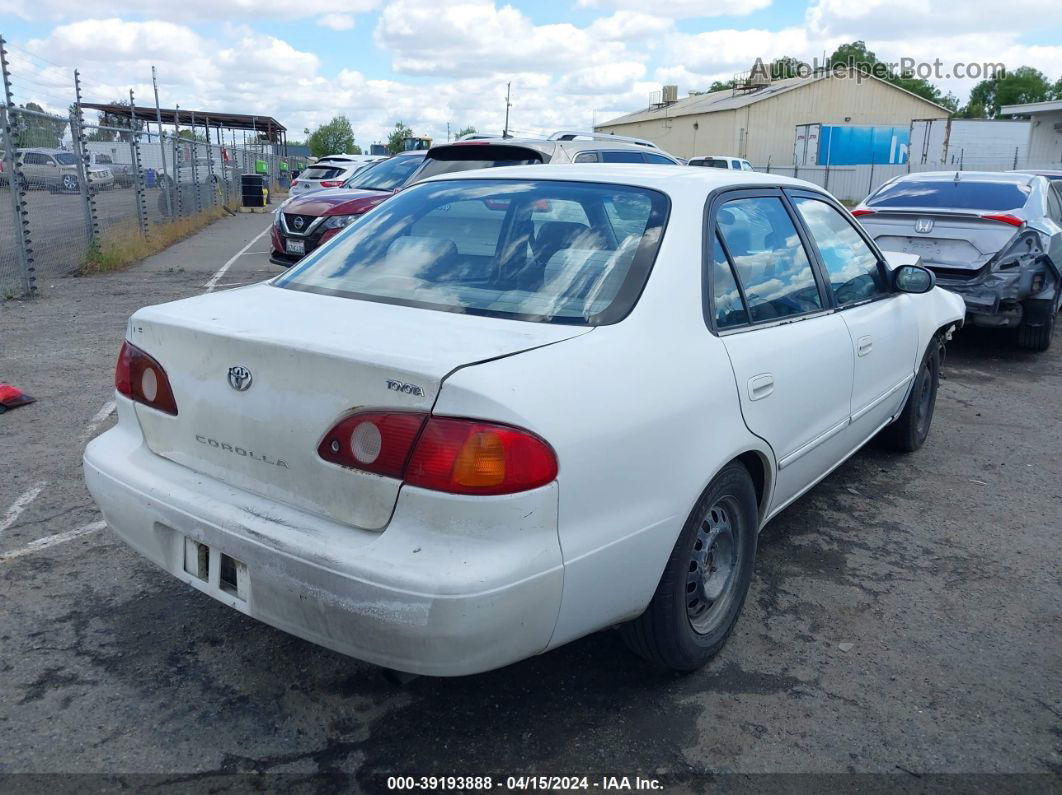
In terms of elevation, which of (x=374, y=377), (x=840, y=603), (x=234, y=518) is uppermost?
(x=374, y=377)

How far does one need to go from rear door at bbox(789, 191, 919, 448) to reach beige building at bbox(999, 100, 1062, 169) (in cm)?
3920

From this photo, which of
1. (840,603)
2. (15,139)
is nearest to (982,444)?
(840,603)

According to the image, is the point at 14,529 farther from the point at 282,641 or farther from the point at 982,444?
the point at 982,444

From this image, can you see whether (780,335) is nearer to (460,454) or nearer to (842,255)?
(842,255)

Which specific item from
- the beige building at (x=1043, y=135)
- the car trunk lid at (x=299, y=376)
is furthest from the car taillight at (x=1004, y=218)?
the beige building at (x=1043, y=135)

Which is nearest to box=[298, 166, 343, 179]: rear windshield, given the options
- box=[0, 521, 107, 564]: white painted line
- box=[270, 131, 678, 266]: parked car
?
box=[270, 131, 678, 266]: parked car

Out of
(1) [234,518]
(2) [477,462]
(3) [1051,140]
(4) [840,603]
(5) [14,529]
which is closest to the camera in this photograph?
(2) [477,462]

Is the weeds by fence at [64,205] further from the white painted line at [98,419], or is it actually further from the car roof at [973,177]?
the car roof at [973,177]

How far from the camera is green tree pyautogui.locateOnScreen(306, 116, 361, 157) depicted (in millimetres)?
101688

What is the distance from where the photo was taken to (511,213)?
3.33 meters

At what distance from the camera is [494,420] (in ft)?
7.27

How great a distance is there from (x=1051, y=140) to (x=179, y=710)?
44.7 meters

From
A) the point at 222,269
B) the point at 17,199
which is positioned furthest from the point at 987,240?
the point at 222,269

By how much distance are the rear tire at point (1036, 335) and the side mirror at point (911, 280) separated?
4721 mm
